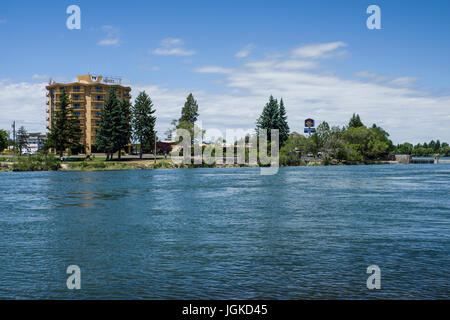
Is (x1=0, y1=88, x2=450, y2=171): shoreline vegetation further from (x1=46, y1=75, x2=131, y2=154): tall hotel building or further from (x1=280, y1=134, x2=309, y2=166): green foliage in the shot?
(x1=46, y1=75, x2=131, y2=154): tall hotel building

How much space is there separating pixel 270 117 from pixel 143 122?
4630 cm

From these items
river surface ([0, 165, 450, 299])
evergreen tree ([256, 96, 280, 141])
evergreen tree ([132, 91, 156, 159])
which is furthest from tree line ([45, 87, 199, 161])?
river surface ([0, 165, 450, 299])

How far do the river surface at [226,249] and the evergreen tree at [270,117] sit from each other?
113m

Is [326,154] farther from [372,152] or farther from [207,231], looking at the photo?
[207,231]

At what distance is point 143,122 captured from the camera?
134500mm

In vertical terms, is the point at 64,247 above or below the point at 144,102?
below

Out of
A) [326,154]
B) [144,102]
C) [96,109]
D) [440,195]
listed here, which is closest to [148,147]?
[144,102]

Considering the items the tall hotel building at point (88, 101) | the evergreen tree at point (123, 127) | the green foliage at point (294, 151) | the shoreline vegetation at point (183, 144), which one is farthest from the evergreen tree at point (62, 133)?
the green foliage at point (294, 151)

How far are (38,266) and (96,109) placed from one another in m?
152

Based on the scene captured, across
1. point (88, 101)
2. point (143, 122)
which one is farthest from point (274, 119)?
point (88, 101)

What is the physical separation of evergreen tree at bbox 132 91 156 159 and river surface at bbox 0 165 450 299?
314ft

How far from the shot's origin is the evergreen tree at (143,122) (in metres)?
135

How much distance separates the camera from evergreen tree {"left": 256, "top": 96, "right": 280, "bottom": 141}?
5994 inches

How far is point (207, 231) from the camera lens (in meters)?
26.4
